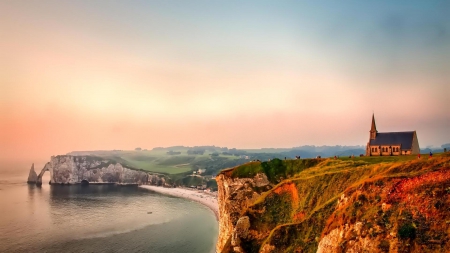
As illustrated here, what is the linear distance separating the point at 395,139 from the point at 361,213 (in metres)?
63.4

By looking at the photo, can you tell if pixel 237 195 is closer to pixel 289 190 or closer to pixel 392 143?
pixel 289 190

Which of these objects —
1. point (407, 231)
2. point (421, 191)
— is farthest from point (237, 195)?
point (407, 231)

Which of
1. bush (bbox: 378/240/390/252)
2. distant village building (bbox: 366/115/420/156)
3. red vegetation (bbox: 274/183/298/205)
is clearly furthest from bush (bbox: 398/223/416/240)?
distant village building (bbox: 366/115/420/156)

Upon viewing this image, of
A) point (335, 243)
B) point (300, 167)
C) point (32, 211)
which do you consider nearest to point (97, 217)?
point (32, 211)

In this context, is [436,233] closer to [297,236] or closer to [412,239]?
[412,239]

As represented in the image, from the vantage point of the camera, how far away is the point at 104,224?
12288 cm

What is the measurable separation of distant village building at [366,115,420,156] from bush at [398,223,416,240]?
2471 inches

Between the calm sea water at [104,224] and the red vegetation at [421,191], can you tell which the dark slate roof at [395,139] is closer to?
the red vegetation at [421,191]

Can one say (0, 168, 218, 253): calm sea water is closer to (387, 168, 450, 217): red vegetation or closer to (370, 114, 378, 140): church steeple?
(370, 114, 378, 140): church steeple

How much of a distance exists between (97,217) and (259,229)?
11241cm

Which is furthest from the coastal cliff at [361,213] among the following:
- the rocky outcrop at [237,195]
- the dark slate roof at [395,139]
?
the dark slate roof at [395,139]

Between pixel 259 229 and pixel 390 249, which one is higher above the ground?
pixel 390 249

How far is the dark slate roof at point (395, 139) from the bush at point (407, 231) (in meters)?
63.6

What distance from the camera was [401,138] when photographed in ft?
261
